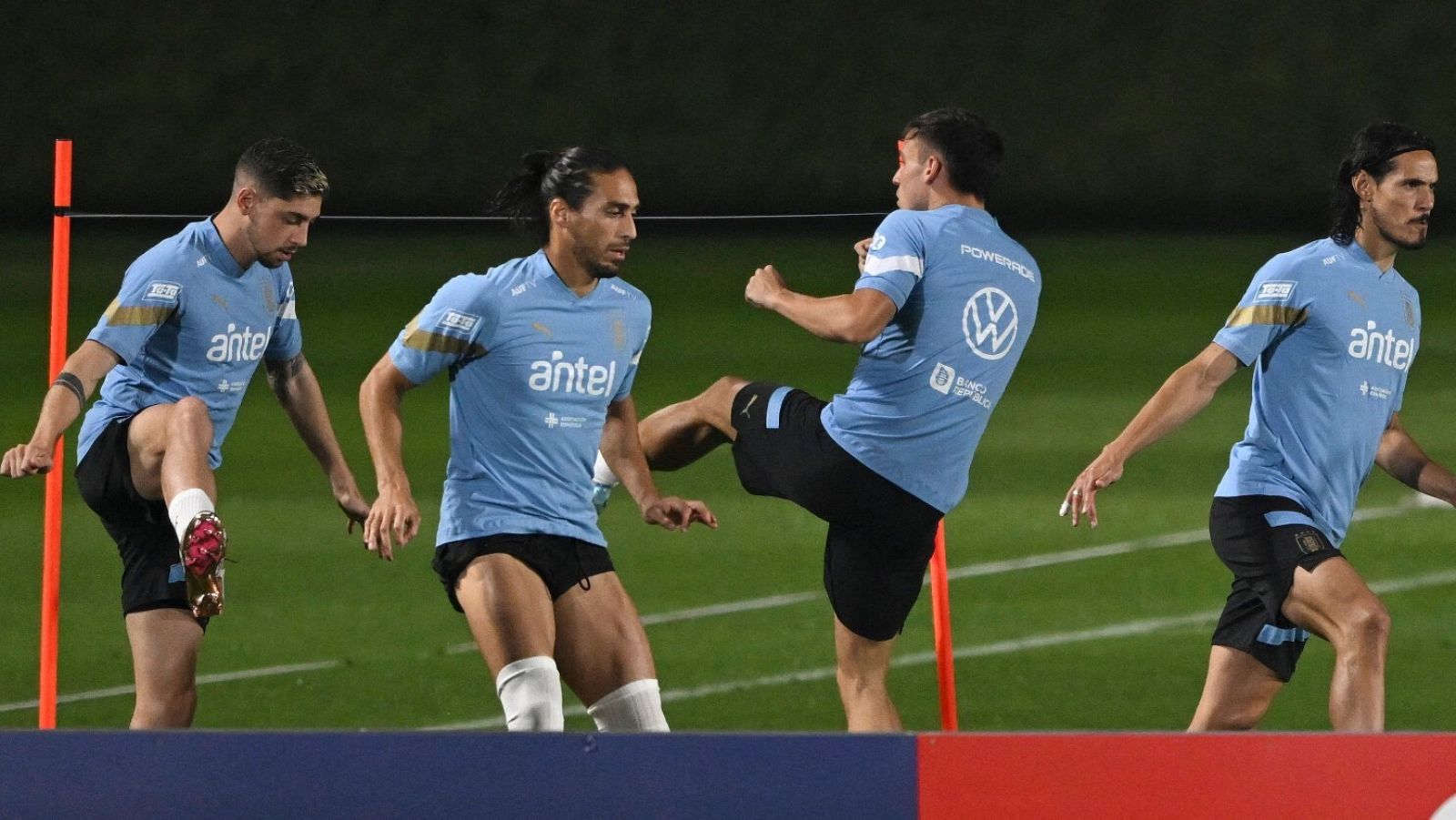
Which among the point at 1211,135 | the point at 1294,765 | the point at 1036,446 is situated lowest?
the point at 1294,765

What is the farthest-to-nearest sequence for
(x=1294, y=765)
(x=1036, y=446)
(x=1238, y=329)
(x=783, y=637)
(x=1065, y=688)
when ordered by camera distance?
(x=1036, y=446), (x=783, y=637), (x=1065, y=688), (x=1238, y=329), (x=1294, y=765)

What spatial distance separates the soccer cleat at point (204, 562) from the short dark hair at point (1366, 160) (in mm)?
3146

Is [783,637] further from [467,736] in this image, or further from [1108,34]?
[1108,34]

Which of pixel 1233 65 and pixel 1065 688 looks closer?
pixel 1065 688

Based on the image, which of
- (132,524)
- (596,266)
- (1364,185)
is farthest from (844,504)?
(132,524)

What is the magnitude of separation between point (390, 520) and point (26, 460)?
99cm

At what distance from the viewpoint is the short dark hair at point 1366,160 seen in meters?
5.46

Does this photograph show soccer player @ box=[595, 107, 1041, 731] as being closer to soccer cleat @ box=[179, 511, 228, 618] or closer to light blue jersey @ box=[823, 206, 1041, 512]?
light blue jersey @ box=[823, 206, 1041, 512]

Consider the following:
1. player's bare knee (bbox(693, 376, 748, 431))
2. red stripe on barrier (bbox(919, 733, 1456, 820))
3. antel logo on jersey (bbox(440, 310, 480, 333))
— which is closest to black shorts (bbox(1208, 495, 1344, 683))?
player's bare knee (bbox(693, 376, 748, 431))

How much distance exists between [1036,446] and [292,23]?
1094cm

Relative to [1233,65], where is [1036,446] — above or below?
below

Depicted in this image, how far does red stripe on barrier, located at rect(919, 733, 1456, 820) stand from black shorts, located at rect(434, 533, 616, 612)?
1.56 metres

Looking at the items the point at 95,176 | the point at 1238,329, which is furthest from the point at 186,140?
the point at 1238,329

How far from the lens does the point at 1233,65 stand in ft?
69.0
